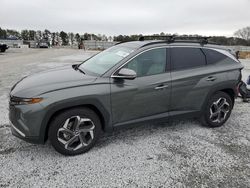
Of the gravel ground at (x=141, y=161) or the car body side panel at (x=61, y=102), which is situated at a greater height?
the car body side panel at (x=61, y=102)

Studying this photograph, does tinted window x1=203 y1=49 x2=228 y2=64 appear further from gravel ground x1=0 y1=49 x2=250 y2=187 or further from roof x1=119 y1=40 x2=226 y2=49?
gravel ground x1=0 y1=49 x2=250 y2=187

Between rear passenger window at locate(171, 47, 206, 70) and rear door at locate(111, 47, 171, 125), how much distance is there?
18cm

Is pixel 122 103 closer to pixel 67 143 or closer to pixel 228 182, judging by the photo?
pixel 67 143

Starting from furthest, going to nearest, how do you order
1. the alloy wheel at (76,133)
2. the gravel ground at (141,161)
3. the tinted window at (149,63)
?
the tinted window at (149,63) < the alloy wheel at (76,133) < the gravel ground at (141,161)

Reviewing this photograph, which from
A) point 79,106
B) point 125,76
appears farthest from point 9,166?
point 125,76

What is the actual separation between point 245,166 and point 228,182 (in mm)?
521

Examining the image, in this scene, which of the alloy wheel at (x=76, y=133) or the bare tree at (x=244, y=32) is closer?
the alloy wheel at (x=76, y=133)

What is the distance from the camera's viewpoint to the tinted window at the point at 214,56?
13.1 ft

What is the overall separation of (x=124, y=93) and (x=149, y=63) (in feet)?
2.26

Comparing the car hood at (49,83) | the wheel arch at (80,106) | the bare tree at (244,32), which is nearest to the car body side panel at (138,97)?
the wheel arch at (80,106)

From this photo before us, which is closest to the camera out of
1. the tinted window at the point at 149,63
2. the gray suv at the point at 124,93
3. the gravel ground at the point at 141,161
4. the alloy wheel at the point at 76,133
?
the gravel ground at the point at 141,161

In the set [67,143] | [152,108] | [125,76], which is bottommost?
[67,143]

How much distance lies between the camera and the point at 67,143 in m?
3.04

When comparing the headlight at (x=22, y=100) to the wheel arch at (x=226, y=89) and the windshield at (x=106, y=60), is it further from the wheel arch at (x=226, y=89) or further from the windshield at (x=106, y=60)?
the wheel arch at (x=226, y=89)
